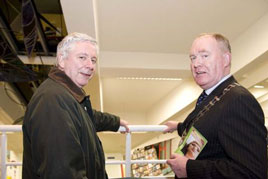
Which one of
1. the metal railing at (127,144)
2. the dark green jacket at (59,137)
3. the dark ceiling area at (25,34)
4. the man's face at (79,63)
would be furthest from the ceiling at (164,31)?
the dark green jacket at (59,137)

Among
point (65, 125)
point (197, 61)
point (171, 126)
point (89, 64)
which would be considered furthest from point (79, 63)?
point (171, 126)

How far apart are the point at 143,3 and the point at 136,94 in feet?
15.7

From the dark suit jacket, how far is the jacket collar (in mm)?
561

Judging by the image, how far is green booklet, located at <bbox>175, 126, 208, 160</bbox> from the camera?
131cm

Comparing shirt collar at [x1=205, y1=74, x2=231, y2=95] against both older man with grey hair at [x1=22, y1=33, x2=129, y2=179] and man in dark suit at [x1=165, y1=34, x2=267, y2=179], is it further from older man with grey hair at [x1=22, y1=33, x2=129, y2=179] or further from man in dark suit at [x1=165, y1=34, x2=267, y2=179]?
older man with grey hair at [x1=22, y1=33, x2=129, y2=179]

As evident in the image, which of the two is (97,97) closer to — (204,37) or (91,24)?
(91,24)

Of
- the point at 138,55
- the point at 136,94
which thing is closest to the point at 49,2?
the point at 138,55

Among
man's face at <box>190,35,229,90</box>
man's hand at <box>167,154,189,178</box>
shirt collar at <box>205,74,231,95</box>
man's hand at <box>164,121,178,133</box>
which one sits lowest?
→ man's hand at <box>167,154,189,178</box>

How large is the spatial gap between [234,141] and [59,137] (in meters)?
0.68

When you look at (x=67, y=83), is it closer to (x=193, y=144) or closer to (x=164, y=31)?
(x=193, y=144)

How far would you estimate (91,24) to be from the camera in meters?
3.08

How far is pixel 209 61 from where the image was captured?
1478 millimetres

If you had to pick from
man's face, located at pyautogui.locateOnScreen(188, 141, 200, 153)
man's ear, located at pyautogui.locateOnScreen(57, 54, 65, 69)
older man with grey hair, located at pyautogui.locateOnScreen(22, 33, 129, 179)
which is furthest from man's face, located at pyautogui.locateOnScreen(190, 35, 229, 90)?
man's ear, located at pyautogui.locateOnScreen(57, 54, 65, 69)

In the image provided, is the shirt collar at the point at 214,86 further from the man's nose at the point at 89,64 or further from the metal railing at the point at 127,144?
the man's nose at the point at 89,64
